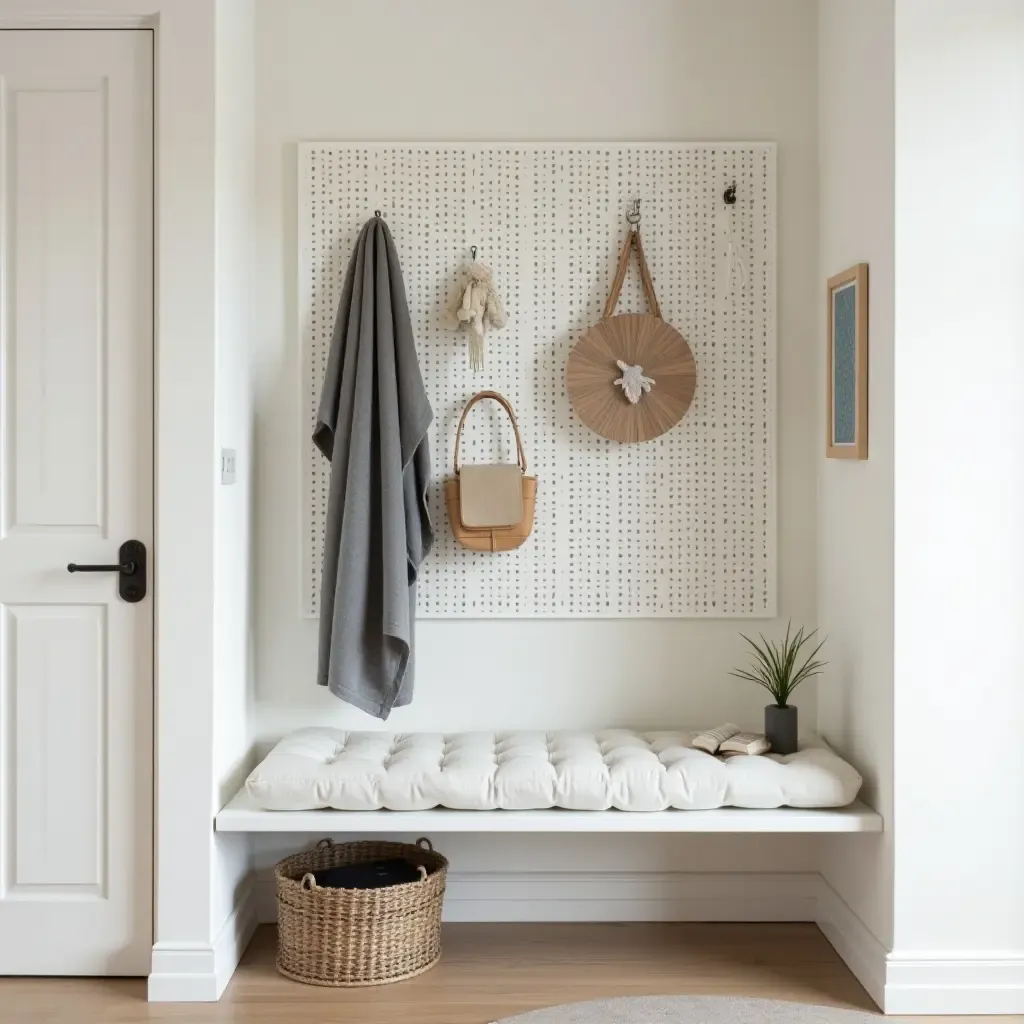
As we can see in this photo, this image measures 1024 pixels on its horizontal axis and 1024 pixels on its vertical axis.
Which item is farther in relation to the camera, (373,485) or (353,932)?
(373,485)

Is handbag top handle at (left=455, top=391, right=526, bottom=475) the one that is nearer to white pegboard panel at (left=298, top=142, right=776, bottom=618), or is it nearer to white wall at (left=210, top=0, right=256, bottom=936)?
white pegboard panel at (left=298, top=142, right=776, bottom=618)

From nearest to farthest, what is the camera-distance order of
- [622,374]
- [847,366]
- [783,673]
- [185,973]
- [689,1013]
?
1. [689,1013]
2. [185,973]
3. [847,366]
4. [783,673]
5. [622,374]

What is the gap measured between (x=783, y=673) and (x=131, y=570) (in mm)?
1612

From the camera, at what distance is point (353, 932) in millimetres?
2832

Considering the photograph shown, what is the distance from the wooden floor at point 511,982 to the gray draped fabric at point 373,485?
661 mm

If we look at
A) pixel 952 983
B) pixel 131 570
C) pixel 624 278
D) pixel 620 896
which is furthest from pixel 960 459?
pixel 131 570

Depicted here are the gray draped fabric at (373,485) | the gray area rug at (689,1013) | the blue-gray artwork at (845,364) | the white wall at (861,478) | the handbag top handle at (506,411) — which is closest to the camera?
the gray area rug at (689,1013)

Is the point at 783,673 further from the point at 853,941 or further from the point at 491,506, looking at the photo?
the point at 491,506

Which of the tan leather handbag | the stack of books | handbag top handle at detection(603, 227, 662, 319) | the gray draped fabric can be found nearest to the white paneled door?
the gray draped fabric

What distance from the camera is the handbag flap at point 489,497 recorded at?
310 centimetres

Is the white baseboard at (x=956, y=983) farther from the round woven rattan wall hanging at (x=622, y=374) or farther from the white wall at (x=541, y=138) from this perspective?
the round woven rattan wall hanging at (x=622, y=374)

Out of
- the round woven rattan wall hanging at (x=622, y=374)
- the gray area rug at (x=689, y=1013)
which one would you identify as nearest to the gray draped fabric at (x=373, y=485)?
the round woven rattan wall hanging at (x=622, y=374)

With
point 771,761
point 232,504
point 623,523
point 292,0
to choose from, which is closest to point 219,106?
point 292,0

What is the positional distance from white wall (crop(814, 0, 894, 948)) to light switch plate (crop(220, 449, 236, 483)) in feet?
4.93
